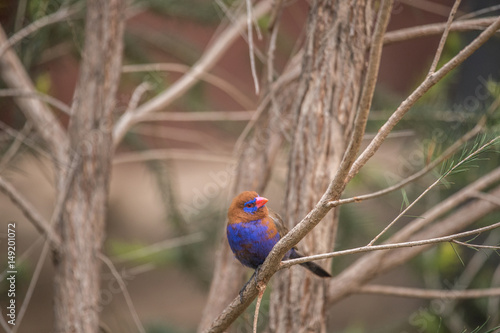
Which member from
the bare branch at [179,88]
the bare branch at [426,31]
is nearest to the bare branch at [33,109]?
the bare branch at [179,88]

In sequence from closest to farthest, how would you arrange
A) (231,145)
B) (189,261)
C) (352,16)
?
(352,16) < (189,261) < (231,145)

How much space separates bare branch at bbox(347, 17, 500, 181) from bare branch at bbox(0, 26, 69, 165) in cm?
182

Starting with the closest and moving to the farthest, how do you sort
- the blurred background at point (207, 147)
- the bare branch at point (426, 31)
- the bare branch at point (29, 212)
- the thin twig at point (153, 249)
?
the bare branch at point (426, 31)
the bare branch at point (29, 212)
the blurred background at point (207, 147)
the thin twig at point (153, 249)

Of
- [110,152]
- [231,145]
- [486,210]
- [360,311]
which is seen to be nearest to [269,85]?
[110,152]

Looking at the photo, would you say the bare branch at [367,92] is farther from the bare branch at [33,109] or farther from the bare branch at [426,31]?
the bare branch at [33,109]

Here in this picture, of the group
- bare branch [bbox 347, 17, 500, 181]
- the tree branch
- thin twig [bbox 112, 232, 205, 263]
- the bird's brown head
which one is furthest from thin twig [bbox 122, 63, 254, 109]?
bare branch [bbox 347, 17, 500, 181]

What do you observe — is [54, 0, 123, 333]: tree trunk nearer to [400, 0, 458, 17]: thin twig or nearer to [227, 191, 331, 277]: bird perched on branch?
[227, 191, 331, 277]: bird perched on branch

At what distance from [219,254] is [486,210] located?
1.36m

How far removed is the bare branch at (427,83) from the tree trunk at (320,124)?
82 cm

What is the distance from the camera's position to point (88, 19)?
269 cm

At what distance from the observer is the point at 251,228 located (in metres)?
1.99

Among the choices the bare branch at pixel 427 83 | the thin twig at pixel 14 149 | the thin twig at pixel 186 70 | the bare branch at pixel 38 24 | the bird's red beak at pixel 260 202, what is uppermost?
the bare branch at pixel 38 24

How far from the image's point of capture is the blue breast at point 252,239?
1.98 meters

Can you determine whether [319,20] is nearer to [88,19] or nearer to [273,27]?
[273,27]
